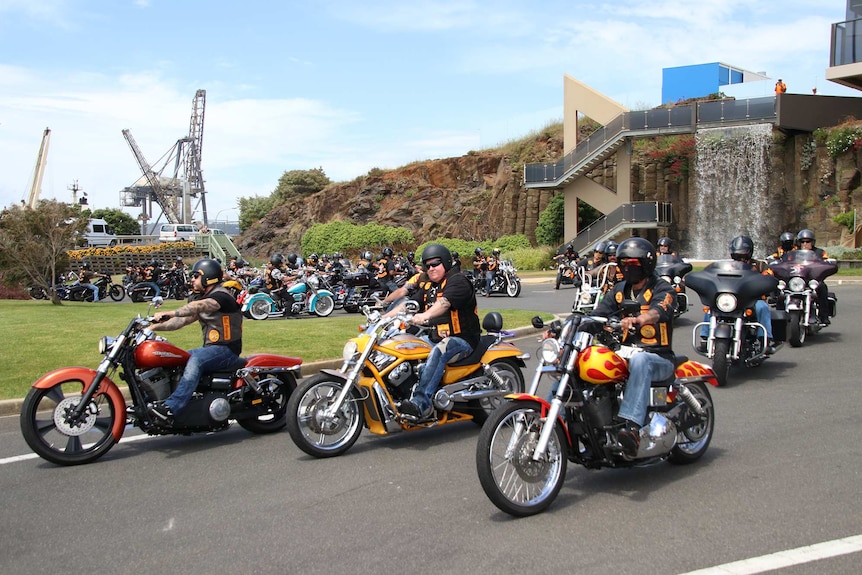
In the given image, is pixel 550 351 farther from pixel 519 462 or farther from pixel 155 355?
pixel 155 355

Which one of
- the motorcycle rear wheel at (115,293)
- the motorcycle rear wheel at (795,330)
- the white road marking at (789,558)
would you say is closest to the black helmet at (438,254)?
the white road marking at (789,558)

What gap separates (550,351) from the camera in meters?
5.23

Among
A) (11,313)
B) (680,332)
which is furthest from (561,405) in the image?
(11,313)

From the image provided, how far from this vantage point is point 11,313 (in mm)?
18484

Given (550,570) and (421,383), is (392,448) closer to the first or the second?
(421,383)

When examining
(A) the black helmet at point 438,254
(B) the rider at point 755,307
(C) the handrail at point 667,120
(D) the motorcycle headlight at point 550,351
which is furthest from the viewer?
(C) the handrail at point 667,120

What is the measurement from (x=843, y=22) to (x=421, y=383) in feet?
109

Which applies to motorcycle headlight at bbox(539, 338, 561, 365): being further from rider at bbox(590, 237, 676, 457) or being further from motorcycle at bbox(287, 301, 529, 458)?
motorcycle at bbox(287, 301, 529, 458)

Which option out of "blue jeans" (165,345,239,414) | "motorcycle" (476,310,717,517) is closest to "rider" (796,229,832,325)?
"motorcycle" (476,310,717,517)

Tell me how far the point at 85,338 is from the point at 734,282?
993 cm

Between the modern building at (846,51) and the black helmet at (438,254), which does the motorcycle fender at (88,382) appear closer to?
the black helmet at (438,254)

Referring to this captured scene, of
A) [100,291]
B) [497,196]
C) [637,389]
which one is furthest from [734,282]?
[497,196]

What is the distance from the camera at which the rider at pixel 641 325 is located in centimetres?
544

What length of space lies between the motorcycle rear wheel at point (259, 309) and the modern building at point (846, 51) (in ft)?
87.2
